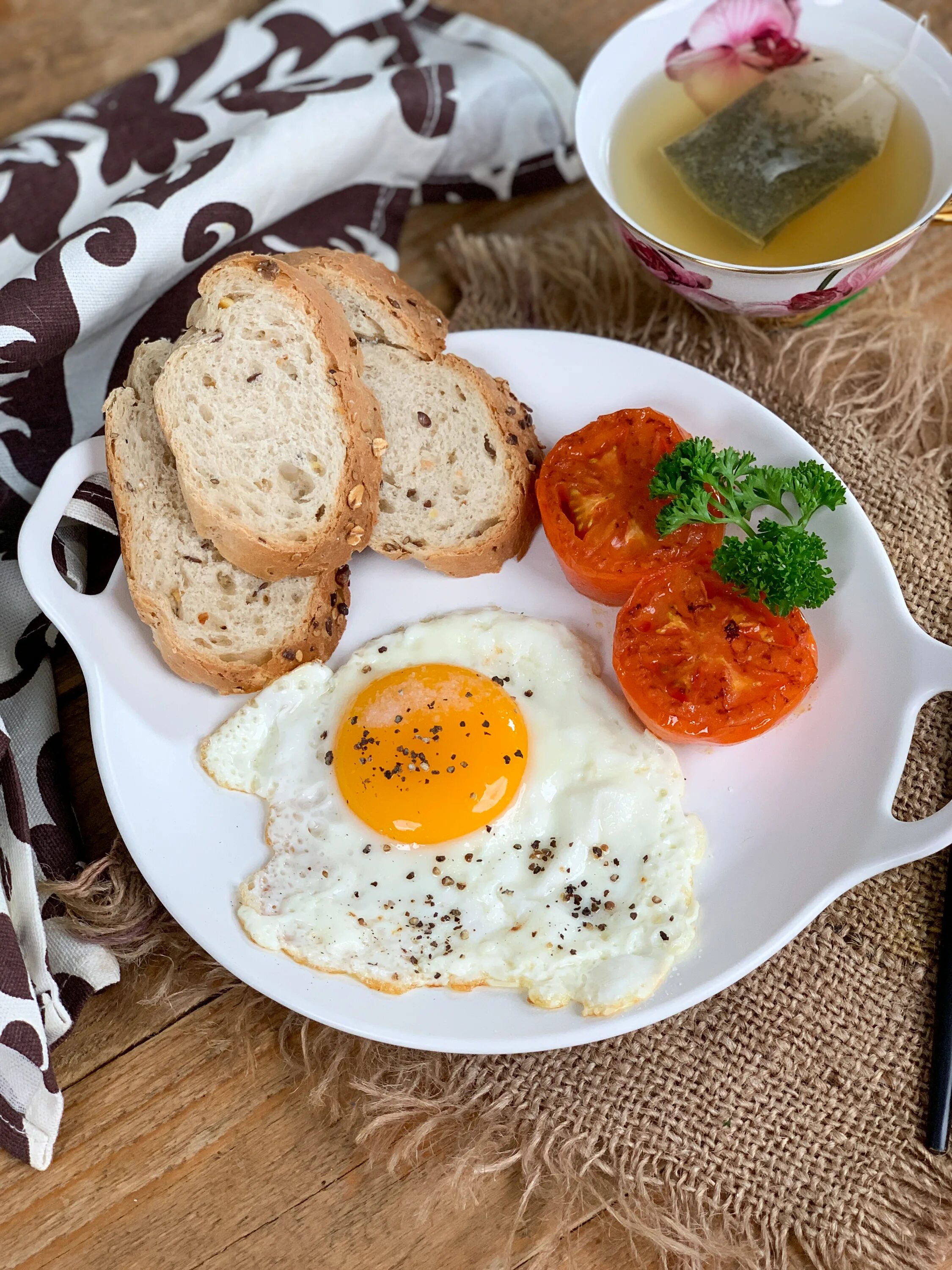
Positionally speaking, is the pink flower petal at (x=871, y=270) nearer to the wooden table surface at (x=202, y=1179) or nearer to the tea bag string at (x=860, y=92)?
the tea bag string at (x=860, y=92)

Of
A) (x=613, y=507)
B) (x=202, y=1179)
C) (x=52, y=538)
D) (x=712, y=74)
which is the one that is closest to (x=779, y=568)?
(x=613, y=507)

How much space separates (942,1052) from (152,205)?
7.98 ft

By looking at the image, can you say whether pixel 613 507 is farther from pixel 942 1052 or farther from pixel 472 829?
pixel 942 1052

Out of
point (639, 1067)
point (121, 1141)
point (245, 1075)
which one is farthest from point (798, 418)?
point (121, 1141)

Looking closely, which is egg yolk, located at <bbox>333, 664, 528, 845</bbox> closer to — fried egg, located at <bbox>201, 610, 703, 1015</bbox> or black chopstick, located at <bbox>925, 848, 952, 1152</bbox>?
fried egg, located at <bbox>201, 610, 703, 1015</bbox>

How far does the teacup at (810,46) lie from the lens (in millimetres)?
2328

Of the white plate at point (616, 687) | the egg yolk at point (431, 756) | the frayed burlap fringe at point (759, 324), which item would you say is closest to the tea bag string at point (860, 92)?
the frayed burlap fringe at point (759, 324)

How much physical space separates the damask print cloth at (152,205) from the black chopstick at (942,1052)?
1625mm

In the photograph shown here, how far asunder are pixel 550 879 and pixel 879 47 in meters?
1.98

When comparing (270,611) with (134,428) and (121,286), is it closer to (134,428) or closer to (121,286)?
(134,428)

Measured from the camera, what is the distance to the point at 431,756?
218 centimetres

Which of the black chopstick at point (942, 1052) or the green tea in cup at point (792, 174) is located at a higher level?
the green tea in cup at point (792, 174)

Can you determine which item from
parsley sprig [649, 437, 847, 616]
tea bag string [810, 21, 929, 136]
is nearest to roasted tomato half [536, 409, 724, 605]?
parsley sprig [649, 437, 847, 616]

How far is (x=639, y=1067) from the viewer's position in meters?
2.19
